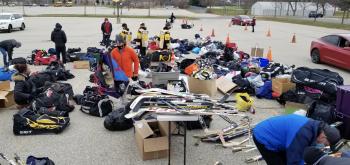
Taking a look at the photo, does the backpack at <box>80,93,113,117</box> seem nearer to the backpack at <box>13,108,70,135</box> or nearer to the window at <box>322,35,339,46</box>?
the backpack at <box>13,108,70,135</box>

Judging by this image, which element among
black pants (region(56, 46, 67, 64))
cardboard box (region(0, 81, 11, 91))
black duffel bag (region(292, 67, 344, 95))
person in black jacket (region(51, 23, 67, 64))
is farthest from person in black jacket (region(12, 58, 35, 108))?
black duffel bag (region(292, 67, 344, 95))

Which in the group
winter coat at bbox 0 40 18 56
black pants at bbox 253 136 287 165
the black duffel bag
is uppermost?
winter coat at bbox 0 40 18 56

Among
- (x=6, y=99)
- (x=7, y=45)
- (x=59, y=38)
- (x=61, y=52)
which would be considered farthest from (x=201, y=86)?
A: (x=7, y=45)

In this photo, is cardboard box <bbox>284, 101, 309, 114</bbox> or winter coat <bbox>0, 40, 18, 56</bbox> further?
→ winter coat <bbox>0, 40, 18, 56</bbox>

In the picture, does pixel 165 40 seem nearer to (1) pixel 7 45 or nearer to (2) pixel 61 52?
(2) pixel 61 52

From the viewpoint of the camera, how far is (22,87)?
8.84 meters

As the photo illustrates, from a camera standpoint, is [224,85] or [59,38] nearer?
[224,85]

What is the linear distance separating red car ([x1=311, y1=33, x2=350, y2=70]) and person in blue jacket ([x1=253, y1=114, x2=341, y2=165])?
11707mm

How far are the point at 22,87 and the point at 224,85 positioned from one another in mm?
5731

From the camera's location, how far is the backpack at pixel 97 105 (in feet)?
28.1

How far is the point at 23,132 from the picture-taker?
734 cm

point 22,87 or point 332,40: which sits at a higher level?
point 332,40

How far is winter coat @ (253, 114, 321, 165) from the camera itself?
12.7ft

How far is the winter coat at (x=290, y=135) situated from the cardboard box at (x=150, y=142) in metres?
2.26
